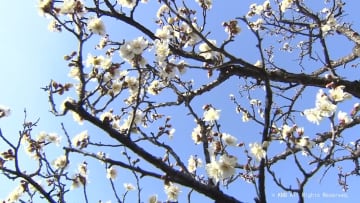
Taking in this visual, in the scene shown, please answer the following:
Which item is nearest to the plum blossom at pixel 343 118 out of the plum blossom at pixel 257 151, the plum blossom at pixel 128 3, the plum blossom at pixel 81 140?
the plum blossom at pixel 257 151

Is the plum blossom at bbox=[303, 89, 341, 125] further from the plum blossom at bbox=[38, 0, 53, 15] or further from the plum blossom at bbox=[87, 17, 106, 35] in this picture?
the plum blossom at bbox=[38, 0, 53, 15]

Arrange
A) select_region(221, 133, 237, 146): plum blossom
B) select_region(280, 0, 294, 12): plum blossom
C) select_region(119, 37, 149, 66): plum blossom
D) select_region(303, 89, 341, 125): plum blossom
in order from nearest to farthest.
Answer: select_region(303, 89, 341, 125): plum blossom
select_region(221, 133, 237, 146): plum blossom
select_region(119, 37, 149, 66): plum blossom
select_region(280, 0, 294, 12): plum blossom

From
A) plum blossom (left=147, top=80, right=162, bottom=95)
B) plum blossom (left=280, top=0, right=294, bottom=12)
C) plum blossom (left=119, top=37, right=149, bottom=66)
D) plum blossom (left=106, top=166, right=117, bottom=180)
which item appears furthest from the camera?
plum blossom (left=280, top=0, right=294, bottom=12)

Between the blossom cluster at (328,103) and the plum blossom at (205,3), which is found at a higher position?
the plum blossom at (205,3)

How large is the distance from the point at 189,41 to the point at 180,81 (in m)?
0.51

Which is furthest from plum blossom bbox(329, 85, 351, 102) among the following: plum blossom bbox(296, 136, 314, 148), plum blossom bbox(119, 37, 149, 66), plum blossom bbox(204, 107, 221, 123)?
plum blossom bbox(119, 37, 149, 66)

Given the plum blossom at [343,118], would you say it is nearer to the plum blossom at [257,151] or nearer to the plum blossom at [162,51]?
the plum blossom at [257,151]

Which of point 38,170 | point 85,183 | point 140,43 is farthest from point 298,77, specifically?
point 38,170

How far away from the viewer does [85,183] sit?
388 centimetres

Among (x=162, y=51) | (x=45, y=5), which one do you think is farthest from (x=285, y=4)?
(x=45, y=5)

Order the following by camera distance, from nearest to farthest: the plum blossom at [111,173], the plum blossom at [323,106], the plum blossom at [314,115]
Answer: the plum blossom at [323,106] < the plum blossom at [314,115] < the plum blossom at [111,173]

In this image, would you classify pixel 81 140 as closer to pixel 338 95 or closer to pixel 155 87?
pixel 155 87

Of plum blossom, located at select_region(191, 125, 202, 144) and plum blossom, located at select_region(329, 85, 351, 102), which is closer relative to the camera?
plum blossom, located at select_region(329, 85, 351, 102)

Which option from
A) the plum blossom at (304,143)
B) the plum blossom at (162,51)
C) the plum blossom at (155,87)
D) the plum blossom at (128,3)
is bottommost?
the plum blossom at (304,143)
